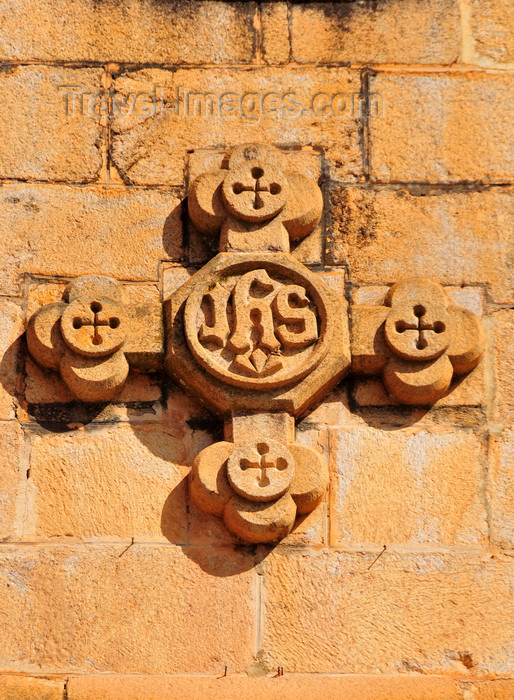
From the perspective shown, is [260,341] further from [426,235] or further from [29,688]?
[29,688]

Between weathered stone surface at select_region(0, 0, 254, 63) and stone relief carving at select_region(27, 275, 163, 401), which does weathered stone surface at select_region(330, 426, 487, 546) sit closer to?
stone relief carving at select_region(27, 275, 163, 401)

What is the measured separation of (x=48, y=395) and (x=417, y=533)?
1.21 m

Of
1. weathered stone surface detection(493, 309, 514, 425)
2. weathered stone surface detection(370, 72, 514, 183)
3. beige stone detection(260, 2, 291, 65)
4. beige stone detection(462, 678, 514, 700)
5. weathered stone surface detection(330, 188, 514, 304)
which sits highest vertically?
beige stone detection(260, 2, 291, 65)

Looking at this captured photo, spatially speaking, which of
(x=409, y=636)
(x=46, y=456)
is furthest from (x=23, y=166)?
(x=409, y=636)

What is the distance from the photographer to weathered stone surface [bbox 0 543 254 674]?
3.58m

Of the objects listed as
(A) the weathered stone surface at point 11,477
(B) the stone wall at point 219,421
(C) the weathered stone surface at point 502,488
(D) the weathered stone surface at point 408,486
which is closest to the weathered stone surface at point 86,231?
(B) the stone wall at point 219,421

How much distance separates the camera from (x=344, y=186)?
4.16 metres

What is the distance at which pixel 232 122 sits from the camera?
4230 mm

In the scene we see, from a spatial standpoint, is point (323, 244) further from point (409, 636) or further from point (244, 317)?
point (409, 636)

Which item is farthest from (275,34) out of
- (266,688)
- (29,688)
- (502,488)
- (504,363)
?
(29,688)

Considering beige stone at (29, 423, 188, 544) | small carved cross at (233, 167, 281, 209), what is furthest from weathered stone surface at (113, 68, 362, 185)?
beige stone at (29, 423, 188, 544)

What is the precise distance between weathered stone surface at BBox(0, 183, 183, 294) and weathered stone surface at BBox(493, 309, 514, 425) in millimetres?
1056

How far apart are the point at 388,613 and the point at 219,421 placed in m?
0.77

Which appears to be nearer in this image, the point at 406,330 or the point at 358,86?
the point at 406,330
